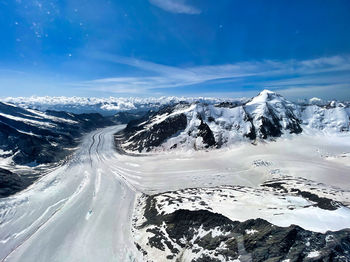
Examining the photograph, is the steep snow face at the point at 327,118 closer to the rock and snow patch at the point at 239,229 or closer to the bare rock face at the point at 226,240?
the rock and snow patch at the point at 239,229

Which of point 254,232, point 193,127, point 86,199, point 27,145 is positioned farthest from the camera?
point 193,127

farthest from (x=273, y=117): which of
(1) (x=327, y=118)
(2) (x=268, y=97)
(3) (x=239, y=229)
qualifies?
(3) (x=239, y=229)

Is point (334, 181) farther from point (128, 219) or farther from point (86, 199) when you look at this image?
point (86, 199)

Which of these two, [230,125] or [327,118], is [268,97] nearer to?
[327,118]

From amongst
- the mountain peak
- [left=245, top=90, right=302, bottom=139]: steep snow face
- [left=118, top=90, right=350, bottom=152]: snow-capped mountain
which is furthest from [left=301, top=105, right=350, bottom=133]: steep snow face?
the mountain peak

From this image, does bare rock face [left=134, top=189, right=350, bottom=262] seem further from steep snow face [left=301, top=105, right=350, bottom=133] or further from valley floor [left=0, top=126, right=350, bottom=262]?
steep snow face [left=301, top=105, right=350, bottom=133]

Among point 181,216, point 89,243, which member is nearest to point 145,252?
point 181,216

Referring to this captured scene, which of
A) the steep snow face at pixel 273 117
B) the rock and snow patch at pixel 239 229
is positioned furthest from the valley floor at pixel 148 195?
the steep snow face at pixel 273 117
